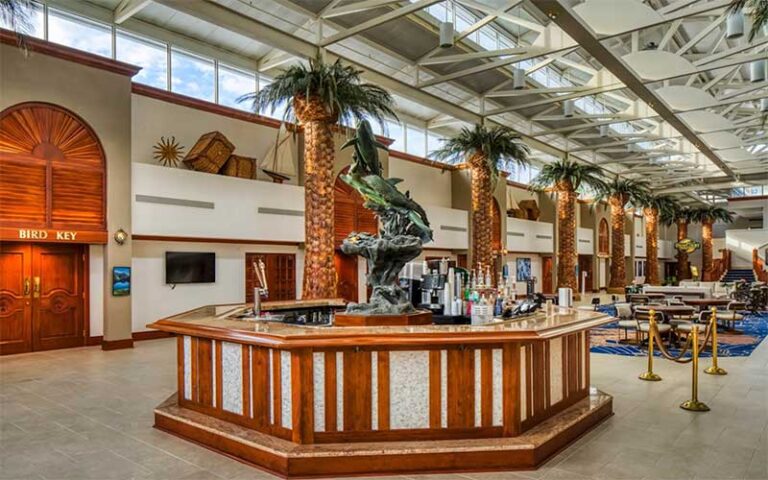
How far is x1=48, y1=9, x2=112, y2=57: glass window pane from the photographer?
1031 cm

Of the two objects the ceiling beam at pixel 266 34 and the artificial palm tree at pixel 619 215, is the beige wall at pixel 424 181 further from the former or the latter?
the artificial palm tree at pixel 619 215

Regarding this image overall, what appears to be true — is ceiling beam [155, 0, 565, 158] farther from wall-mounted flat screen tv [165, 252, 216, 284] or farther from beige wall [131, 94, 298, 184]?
wall-mounted flat screen tv [165, 252, 216, 284]

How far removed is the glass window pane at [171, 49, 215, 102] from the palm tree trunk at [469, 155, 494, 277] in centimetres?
700

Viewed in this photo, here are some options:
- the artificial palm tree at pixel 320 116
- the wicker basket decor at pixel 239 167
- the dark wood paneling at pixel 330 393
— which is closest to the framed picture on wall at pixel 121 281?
the wicker basket decor at pixel 239 167

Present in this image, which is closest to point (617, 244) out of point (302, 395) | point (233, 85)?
point (233, 85)

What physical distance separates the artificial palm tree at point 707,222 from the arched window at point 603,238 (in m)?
11.9

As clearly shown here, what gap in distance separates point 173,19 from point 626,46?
12.2 m

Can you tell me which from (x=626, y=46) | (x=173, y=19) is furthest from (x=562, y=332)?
(x=626, y=46)

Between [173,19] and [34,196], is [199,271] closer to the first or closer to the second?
[34,196]

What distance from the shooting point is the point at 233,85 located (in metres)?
13.2

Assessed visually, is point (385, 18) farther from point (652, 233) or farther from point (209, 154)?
point (652, 233)

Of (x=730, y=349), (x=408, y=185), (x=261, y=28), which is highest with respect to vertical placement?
(x=261, y=28)

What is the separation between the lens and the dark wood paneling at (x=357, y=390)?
12.1 ft

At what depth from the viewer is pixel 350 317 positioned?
170 inches
